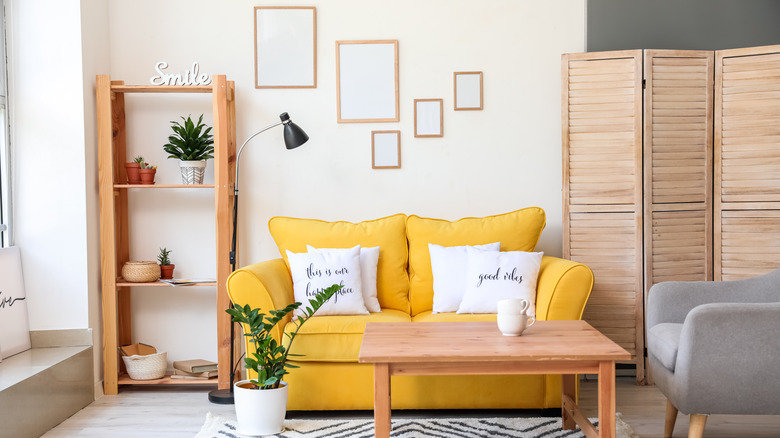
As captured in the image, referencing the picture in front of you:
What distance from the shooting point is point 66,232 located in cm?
359

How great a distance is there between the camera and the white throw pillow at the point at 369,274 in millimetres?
3508

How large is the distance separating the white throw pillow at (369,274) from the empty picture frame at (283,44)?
1097 millimetres

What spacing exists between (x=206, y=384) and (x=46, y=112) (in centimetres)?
169

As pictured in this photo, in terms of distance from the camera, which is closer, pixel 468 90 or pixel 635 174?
pixel 635 174

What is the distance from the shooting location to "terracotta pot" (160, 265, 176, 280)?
3887 mm

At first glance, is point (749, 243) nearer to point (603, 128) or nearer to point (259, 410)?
point (603, 128)

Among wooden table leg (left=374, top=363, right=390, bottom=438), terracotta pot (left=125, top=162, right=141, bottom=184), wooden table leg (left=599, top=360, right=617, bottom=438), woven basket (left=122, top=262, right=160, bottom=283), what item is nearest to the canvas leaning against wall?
woven basket (left=122, top=262, right=160, bottom=283)

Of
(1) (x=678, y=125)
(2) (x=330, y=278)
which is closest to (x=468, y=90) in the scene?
(1) (x=678, y=125)

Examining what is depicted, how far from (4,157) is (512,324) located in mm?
2721

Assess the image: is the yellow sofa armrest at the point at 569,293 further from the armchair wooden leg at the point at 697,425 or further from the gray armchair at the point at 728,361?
the armchair wooden leg at the point at 697,425

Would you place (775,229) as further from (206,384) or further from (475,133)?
(206,384)

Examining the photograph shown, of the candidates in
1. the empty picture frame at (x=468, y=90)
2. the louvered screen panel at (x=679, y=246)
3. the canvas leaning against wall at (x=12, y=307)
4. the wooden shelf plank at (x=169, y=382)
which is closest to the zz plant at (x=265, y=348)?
the wooden shelf plank at (x=169, y=382)

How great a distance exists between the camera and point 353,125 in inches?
160

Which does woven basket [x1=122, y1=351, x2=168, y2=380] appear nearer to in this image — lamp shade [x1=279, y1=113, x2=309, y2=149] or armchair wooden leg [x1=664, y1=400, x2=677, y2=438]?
lamp shade [x1=279, y1=113, x2=309, y2=149]
